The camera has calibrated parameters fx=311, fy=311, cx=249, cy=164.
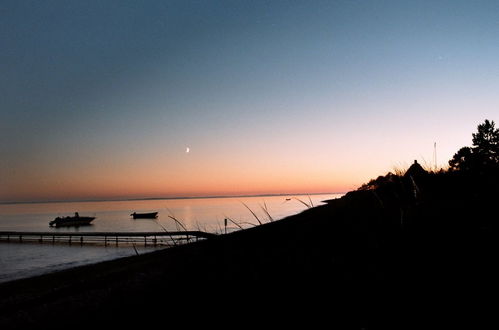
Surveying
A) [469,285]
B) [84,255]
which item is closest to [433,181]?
[469,285]

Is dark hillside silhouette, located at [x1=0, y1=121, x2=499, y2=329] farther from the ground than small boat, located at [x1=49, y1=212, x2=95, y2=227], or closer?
farther from the ground

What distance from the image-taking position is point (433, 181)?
15.0ft

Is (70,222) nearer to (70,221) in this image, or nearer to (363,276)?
(70,221)

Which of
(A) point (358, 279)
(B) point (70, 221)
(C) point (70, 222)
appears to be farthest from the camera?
(B) point (70, 221)

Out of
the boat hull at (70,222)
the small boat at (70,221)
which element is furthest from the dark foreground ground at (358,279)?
the boat hull at (70,222)

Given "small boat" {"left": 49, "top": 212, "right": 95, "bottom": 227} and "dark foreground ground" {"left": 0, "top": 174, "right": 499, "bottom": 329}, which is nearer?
"dark foreground ground" {"left": 0, "top": 174, "right": 499, "bottom": 329}

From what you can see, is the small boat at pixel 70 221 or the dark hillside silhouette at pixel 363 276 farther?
the small boat at pixel 70 221

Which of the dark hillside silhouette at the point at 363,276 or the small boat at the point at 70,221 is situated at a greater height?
the dark hillside silhouette at the point at 363,276

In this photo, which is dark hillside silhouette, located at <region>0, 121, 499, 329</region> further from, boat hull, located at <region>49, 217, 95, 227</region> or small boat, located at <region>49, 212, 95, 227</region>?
boat hull, located at <region>49, 217, 95, 227</region>

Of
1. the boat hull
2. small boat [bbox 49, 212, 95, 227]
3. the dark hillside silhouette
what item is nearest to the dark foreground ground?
the dark hillside silhouette

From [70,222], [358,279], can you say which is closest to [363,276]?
[358,279]

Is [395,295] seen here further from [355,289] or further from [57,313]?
[57,313]

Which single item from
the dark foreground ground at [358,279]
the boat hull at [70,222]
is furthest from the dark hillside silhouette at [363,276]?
the boat hull at [70,222]

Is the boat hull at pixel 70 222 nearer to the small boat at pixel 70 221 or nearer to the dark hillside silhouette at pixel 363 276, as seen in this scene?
the small boat at pixel 70 221
